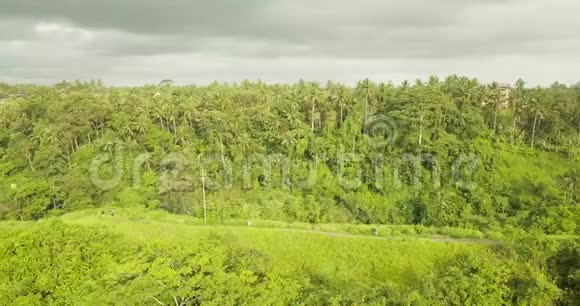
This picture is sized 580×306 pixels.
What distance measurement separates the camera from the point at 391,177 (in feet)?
153

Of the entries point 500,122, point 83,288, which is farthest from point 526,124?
point 83,288

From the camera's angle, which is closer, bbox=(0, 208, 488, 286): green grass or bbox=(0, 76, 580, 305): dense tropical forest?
bbox=(0, 76, 580, 305): dense tropical forest

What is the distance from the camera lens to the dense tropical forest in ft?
78.4

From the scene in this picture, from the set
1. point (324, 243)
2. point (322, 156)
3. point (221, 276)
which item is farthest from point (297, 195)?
point (221, 276)

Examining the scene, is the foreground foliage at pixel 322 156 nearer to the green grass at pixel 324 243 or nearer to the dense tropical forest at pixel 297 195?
the dense tropical forest at pixel 297 195

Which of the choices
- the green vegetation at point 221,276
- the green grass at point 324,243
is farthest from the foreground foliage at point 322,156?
the green vegetation at point 221,276

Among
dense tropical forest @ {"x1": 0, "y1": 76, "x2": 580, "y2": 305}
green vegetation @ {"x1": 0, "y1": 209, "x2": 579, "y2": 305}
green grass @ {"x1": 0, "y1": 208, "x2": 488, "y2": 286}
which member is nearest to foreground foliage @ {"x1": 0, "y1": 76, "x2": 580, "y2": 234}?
dense tropical forest @ {"x1": 0, "y1": 76, "x2": 580, "y2": 305}

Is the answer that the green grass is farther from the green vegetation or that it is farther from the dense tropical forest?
the green vegetation

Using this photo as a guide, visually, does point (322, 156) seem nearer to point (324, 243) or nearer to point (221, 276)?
point (324, 243)

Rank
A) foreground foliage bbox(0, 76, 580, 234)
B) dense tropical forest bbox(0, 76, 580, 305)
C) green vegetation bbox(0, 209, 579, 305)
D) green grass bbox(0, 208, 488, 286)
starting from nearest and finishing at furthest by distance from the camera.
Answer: green vegetation bbox(0, 209, 579, 305), dense tropical forest bbox(0, 76, 580, 305), green grass bbox(0, 208, 488, 286), foreground foliage bbox(0, 76, 580, 234)

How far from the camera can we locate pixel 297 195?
45.6m

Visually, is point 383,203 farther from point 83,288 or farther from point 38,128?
point 38,128

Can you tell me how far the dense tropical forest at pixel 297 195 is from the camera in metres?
23.9

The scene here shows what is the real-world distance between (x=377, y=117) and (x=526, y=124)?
17380mm
